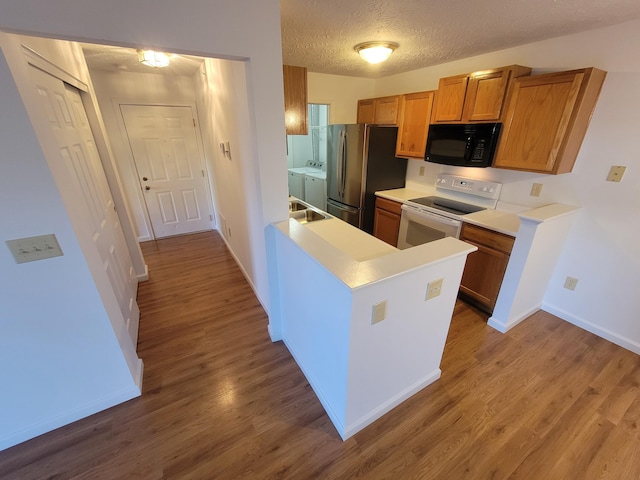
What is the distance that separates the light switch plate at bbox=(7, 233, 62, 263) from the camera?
1.21m

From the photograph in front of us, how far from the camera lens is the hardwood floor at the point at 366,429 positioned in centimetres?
139

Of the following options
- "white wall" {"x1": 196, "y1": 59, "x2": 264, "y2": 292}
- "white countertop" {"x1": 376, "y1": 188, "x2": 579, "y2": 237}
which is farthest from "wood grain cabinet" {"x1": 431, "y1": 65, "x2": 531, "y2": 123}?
"white wall" {"x1": 196, "y1": 59, "x2": 264, "y2": 292}

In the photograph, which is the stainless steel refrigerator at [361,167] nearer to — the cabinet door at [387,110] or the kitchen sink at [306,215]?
the cabinet door at [387,110]

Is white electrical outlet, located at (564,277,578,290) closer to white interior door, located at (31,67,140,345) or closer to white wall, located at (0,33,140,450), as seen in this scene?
white wall, located at (0,33,140,450)

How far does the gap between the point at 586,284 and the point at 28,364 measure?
398cm

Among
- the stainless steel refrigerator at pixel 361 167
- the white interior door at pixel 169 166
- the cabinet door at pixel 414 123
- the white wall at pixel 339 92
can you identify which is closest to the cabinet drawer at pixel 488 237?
the cabinet door at pixel 414 123

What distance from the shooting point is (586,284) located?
2.29 m

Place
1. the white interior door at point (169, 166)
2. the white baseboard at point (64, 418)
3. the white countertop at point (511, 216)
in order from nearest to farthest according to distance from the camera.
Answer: the white baseboard at point (64, 418), the white countertop at point (511, 216), the white interior door at point (169, 166)

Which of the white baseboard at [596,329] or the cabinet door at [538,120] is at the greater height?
the cabinet door at [538,120]

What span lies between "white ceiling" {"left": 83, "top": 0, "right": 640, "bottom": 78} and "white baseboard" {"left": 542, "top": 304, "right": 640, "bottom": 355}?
2.27 metres

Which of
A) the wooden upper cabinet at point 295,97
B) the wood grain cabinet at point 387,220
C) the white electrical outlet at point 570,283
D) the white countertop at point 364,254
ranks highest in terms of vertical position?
the wooden upper cabinet at point 295,97

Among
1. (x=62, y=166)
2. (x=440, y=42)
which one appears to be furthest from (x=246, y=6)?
(x=440, y=42)

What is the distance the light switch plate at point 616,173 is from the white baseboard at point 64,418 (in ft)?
12.3

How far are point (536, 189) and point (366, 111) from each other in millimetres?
2243
